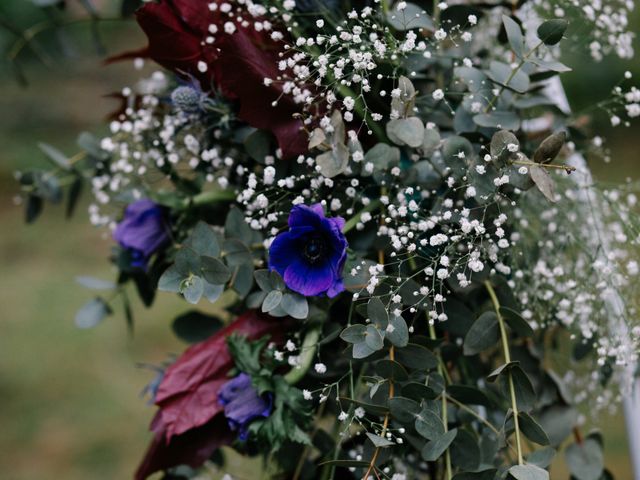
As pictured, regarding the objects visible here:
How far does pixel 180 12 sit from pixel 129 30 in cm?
363

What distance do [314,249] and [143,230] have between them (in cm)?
21

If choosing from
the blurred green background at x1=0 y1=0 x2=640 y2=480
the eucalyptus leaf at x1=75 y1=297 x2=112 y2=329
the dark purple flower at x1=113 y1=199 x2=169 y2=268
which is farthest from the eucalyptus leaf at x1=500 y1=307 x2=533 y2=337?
the blurred green background at x1=0 y1=0 x2=640 y2=480

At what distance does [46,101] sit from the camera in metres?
3.63

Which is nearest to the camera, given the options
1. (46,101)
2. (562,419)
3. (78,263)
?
(562,419)

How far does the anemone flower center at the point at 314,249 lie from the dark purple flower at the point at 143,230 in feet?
0.63

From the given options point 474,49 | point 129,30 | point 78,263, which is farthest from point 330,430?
point 129,30

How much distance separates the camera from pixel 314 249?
58cm

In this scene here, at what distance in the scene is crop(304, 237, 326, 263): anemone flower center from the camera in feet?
1.90

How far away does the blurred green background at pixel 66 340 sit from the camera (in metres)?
1.85

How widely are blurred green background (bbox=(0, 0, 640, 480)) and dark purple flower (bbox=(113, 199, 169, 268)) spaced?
31 centimetres

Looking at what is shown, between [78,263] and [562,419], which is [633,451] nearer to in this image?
[562,419]

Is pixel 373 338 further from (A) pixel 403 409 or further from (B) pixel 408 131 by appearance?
(B) pixel 408 131

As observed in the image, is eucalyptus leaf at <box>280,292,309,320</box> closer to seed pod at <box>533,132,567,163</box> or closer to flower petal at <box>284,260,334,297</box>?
flower petal at <box>284,260,334,297</box>

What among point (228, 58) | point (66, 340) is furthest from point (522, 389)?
point (66, 340)
